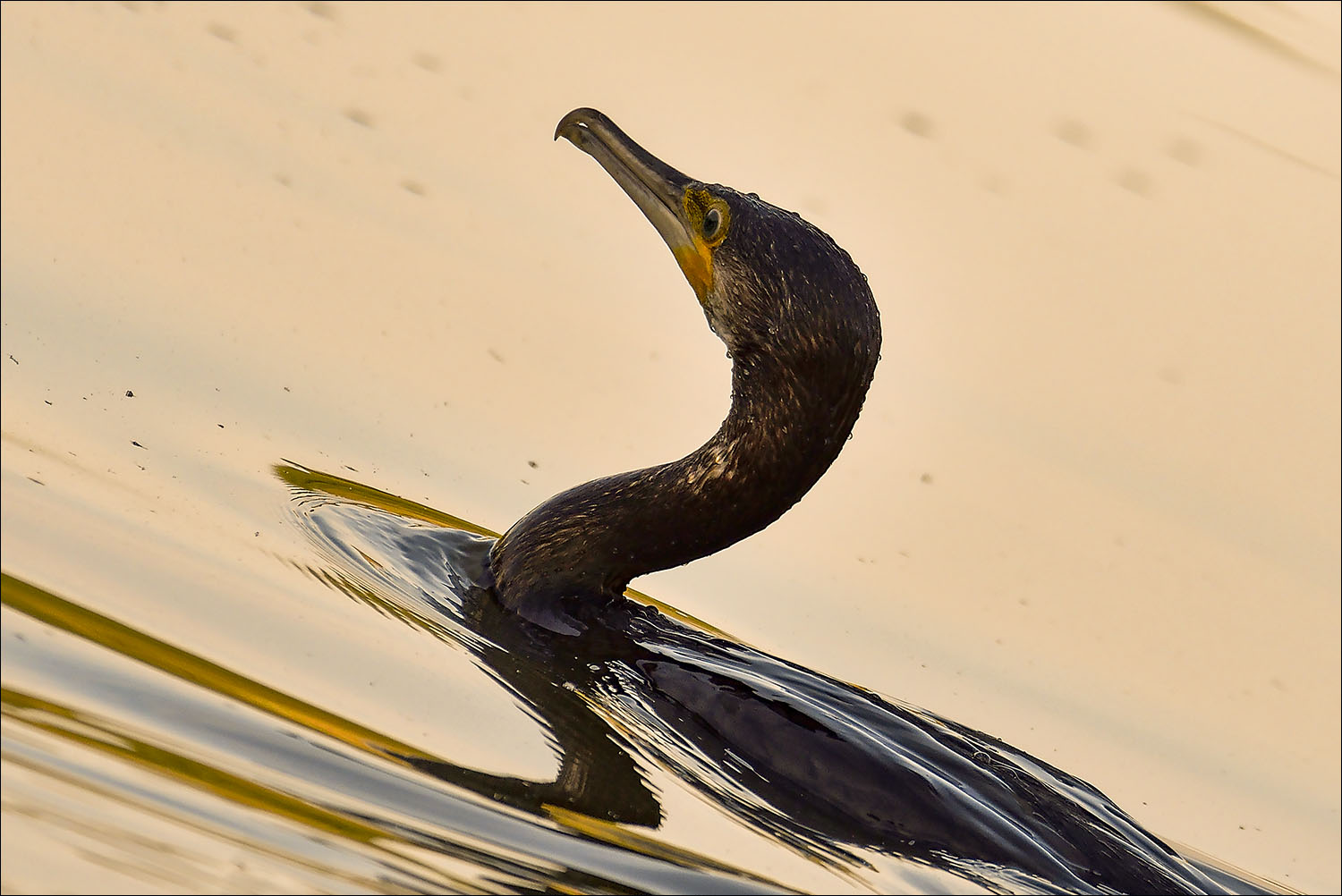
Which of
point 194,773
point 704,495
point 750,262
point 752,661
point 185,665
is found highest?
point 750,262

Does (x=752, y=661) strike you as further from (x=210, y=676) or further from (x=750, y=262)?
(x=210, y=676)

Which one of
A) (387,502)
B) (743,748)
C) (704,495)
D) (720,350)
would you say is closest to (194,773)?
(743,748)

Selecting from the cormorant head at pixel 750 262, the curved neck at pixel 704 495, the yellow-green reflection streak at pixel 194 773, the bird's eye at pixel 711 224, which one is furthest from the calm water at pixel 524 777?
the bird's eye at pixel 711 224

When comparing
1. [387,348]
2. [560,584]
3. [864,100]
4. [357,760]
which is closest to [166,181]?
[387,348]

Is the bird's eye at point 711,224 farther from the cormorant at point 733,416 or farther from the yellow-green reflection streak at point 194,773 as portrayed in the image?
the yellow-green reflection streak at point 194,773

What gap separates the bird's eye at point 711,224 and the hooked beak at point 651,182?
→ 40 mm

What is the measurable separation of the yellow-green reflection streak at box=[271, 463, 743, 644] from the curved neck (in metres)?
0.30

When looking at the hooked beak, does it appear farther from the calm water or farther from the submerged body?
the calm water

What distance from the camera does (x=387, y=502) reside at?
181 inches

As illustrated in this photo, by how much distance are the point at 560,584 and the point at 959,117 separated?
549 centimetres

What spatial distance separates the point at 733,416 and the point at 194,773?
1679 mm

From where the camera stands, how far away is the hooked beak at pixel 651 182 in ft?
14.1

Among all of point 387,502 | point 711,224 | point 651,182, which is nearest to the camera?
point 711,224

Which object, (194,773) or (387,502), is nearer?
(194,773)
